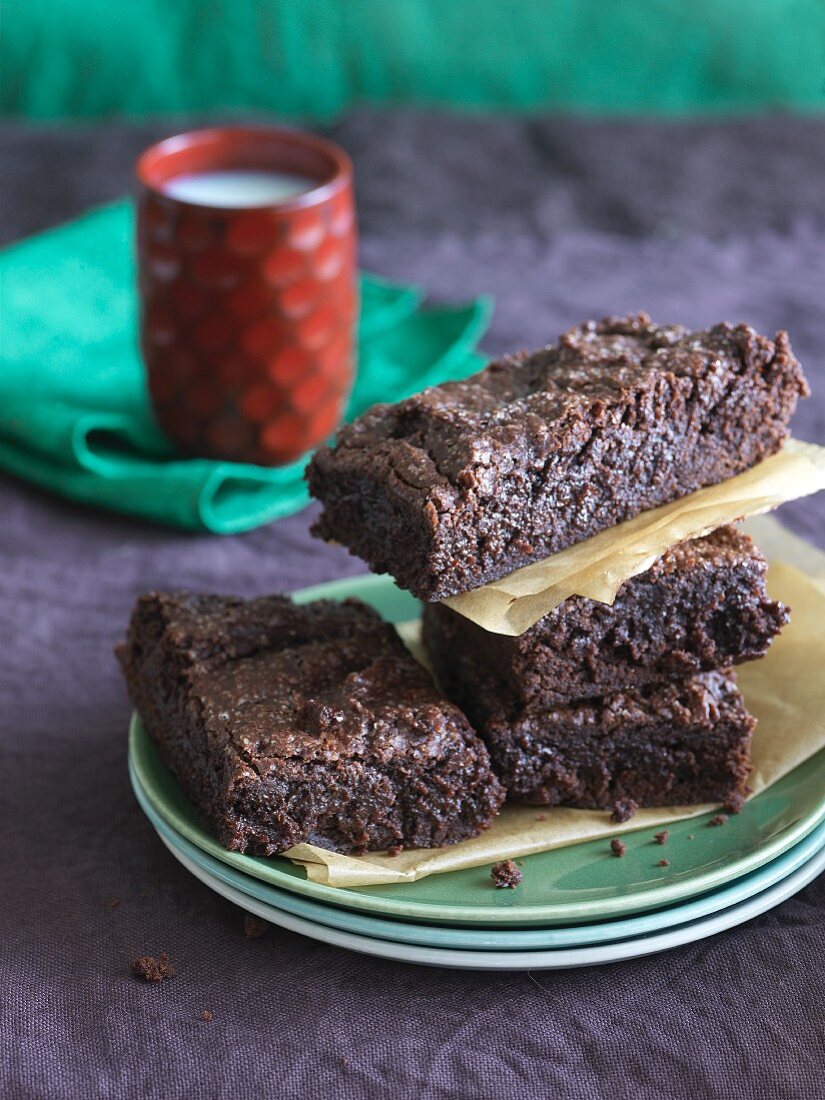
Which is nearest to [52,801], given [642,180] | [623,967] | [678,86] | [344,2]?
[623,967]

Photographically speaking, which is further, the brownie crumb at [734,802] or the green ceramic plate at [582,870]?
the brownie crumb at [734,802]

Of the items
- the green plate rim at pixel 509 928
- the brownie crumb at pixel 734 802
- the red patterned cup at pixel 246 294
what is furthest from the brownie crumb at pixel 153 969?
the red patterned cup at pixel 246 294

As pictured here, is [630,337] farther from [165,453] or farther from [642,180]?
[642,180]

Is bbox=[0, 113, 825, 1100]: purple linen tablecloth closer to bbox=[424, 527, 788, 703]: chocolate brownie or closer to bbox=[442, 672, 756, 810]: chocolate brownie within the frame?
bbox=[442, 672, 756, 810]: chocolate brownie

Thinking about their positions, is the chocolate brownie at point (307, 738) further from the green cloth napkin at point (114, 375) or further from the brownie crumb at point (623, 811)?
the green cloth napkin at point (114, 375)

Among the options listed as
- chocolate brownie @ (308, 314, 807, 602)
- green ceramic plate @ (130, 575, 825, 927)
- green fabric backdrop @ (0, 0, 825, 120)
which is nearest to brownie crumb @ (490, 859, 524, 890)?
green ceramic plate @ (130, 575, 825, 927)

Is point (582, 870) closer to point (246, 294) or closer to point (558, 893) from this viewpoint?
point (558, 893)
